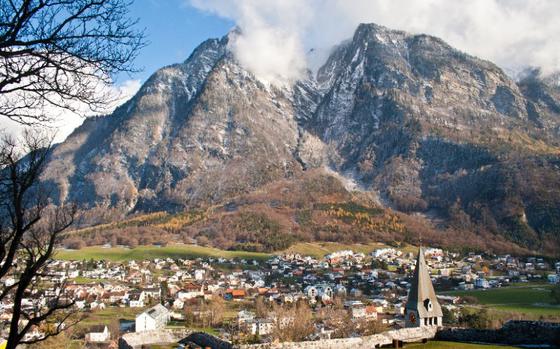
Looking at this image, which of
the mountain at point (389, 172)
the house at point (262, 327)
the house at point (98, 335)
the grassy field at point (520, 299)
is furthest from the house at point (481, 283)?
the house at point (98, 335)

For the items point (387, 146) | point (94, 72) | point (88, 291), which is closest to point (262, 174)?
point (387, 146)

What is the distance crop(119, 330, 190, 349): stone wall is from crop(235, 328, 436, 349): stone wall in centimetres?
894

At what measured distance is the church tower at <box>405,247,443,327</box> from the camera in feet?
93.1

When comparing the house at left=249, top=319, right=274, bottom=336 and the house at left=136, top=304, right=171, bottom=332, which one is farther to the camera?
the house at left=136, top=304, right=171, bottom=332

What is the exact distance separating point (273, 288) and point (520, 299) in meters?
31.7

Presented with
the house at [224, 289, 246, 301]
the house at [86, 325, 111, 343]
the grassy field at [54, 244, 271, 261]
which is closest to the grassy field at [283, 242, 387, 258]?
the grassy field at [54, 244, 271, 261]

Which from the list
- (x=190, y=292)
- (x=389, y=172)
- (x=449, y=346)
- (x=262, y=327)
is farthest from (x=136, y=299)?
(x=389, y=172)

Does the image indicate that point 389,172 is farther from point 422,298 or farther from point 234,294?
point 422,298

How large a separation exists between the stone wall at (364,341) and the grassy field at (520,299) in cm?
3699

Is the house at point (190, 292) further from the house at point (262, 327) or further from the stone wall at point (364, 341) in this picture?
the stone wall at point (364, 341)

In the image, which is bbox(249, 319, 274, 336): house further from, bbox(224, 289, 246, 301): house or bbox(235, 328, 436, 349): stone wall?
bbox(235, 328, 436, 349): stone wall

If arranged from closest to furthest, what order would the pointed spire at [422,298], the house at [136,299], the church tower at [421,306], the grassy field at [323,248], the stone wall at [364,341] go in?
1. the stone wall at [364,341]
2. the church tower at [421,306]
3. the pointed spire at [422,298]
4. the house at [136,299]
5. the grassy field at [323,248]

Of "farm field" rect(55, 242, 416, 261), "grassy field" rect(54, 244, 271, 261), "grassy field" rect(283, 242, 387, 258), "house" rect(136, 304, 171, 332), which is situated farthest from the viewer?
"grassy field" rect(283, 242, 387, 258)

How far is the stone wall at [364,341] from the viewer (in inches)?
667
